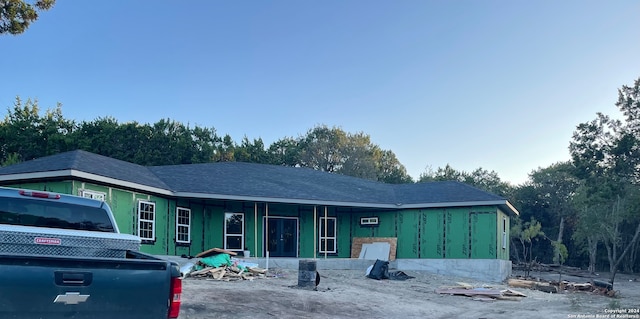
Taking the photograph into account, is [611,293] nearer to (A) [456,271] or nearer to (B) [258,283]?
(A) [456,271]

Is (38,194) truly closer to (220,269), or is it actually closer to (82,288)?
(82,288)

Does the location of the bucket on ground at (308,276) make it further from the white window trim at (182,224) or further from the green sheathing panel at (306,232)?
the green sheathing panel at (306,232)

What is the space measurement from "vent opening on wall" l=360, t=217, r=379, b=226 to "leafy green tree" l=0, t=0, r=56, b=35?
17.6 meters

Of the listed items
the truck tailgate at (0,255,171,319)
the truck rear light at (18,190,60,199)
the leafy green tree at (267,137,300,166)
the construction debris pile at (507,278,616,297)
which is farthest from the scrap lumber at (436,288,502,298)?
the leafy green tree at (267,137,300,166)

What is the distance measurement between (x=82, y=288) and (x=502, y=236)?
23840mm

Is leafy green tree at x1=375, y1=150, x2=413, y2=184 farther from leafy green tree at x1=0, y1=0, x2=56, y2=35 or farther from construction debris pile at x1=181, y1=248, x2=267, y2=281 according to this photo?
leafy green tree at x1=0, y1=0, x2=56, y2=35

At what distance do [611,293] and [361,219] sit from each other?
37.4 ft

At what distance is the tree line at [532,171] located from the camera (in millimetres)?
27703

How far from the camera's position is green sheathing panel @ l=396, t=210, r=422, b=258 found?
86.3 feet

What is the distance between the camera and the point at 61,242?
5965 millimetres

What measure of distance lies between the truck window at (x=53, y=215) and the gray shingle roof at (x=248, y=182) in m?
11.8

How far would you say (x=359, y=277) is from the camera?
69.0ft

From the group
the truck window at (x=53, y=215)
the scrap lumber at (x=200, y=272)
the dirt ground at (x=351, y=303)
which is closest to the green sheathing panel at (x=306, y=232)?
the dirt ground at (x=351, y=303)

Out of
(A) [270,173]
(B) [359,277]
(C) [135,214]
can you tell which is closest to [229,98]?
(A) [270,173]
